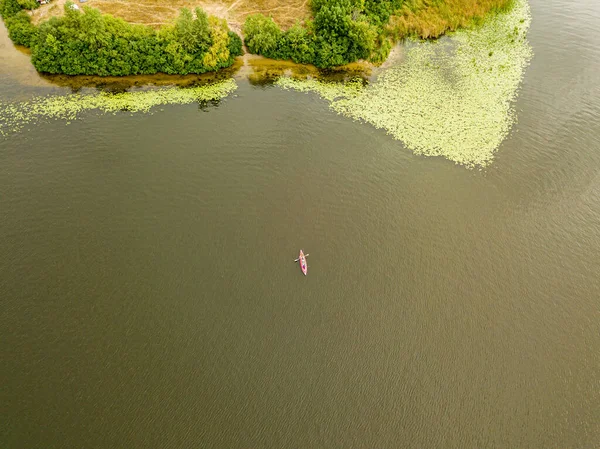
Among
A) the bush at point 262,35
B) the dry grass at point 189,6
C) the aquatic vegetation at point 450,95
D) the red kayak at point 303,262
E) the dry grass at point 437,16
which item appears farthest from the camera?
the dry grass at point 437,16

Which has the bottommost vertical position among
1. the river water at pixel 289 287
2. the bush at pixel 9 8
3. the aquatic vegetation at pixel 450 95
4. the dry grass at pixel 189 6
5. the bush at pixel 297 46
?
the river water at pixel 289 287

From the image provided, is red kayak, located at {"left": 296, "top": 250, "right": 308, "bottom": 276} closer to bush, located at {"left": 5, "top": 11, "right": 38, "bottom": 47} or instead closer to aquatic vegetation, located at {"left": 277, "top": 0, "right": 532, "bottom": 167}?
aquatic vegetation, located at {"left": 277, "top": 0, "right": 532, "bottom": 167}

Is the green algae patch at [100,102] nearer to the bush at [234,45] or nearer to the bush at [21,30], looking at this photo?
the bush at [234,45]

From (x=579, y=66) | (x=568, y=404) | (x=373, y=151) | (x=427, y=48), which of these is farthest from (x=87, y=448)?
(x=579, y=66)

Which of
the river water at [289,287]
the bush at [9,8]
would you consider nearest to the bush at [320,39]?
the river water at [289,287]

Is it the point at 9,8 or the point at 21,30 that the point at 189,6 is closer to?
the point at 21,30
